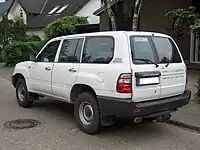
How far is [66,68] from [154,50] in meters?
1.80

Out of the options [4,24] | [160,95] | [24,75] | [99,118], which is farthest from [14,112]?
[4,24]

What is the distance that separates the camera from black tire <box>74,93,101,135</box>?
583cm

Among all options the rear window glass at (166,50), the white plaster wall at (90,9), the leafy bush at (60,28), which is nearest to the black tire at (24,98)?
the rear window glass at (166,50)

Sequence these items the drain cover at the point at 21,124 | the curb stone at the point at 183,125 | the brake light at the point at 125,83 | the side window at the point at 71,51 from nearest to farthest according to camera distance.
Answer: the brake light at the point at 125,83
the curb stone at the point at 183,125
the side window at the point at 71,51
the drain cover at the point at 21,124

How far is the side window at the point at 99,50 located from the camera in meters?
5.72

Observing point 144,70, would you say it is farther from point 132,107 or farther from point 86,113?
point 86,113

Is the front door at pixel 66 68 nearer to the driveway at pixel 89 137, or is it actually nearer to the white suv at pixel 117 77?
the white suv at pixel 117 77

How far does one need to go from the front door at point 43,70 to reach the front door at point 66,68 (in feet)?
0.80

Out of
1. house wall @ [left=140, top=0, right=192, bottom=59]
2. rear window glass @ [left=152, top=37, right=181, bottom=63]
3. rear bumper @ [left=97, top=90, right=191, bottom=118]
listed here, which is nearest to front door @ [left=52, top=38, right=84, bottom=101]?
rear bumper @ [left=97, top=90, right=191, bottom=118]

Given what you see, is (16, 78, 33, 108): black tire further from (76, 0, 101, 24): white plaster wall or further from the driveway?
(76, 0, 101, 24): white plaster wall

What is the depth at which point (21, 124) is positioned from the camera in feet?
22.1

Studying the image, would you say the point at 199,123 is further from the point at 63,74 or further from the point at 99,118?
the point at 63,74

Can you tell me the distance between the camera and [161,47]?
6082mm

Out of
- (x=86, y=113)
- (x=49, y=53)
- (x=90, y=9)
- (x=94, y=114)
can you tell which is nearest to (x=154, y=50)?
(x=94, y=114)
